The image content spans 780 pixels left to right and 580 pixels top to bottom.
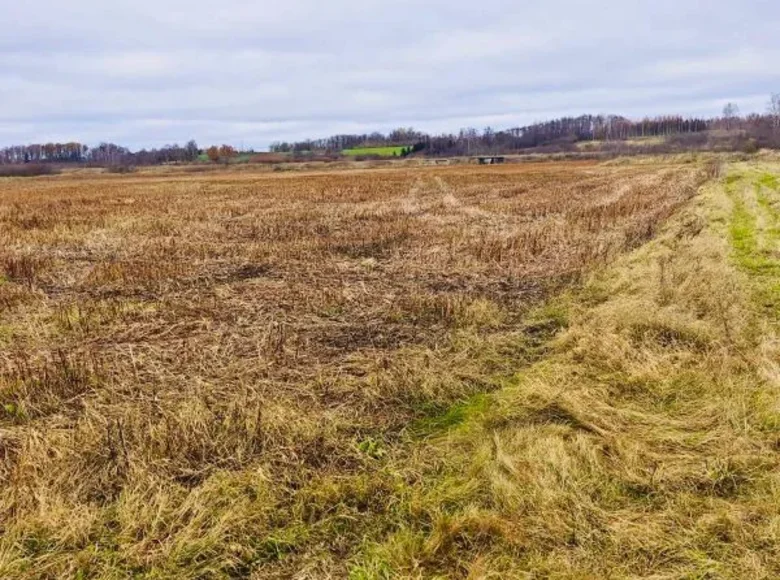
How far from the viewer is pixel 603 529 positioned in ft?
12.1

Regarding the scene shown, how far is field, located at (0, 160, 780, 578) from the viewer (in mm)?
3574

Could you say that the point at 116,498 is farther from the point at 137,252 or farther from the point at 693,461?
the point at 137,252

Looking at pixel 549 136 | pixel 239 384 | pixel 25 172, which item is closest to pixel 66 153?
pixel 25 172

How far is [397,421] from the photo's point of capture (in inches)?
206

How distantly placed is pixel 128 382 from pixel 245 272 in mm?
5970

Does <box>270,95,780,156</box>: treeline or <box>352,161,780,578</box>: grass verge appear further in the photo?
<box>270,95,780,156</box>: treeline

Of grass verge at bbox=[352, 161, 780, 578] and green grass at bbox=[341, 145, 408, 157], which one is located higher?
green grass at bbox=[341, 145, 408, 157]

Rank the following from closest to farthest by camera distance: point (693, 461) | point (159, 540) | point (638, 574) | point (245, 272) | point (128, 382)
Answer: point (638, 574) → point (159, 540) → point (693, 461) → point (128, 382) → point (245, 272)

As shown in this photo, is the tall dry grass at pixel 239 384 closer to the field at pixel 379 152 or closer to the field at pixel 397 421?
the field at pixel 397 421

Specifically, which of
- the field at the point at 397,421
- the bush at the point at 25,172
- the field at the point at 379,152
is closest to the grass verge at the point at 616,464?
the field at the point at 397,421

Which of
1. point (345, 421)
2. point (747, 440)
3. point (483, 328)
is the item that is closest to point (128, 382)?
point (345, 421)

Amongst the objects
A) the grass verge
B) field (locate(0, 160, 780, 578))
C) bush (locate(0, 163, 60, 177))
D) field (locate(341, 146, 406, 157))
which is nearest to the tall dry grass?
field (locate(0, 160, 780, 578))

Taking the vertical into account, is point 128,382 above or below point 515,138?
below

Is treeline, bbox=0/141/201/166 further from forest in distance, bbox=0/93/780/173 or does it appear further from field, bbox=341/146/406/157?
field, bbox=341/146/406/157
